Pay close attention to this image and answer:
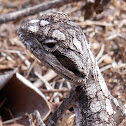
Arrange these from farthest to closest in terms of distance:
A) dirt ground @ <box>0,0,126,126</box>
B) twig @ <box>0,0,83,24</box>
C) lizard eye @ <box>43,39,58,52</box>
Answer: twig @ <box>0,0,83,24</box> → dirt ground @ <box>0,0,126,126</box> → lizard eye @ <box>43,39,58,52</box>

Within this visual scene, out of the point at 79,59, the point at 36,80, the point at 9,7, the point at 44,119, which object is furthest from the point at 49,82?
the point at 9,7

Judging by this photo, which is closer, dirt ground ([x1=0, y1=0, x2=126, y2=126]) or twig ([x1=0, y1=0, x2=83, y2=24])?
dirt ground ([x1=0, y1=0, x2=126, y2=126])

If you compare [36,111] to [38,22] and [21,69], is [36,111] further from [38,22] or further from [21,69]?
[38,22]

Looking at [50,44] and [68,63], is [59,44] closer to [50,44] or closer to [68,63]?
[50,44]

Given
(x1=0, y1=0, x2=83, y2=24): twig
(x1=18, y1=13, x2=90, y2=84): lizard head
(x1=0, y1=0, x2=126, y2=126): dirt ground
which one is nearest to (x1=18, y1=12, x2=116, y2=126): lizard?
(x1=18, y1=13, x2=90, y2=84): lizard head

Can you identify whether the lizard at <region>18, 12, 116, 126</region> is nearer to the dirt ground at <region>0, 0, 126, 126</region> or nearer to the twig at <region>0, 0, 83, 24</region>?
the dirt ground at <region>0, 0, 126, 126</region>

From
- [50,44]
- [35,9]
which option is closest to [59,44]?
[50,44]
